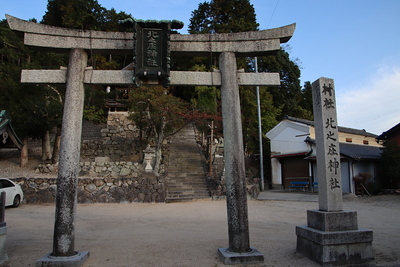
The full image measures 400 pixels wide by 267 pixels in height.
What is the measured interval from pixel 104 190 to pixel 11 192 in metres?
4.17

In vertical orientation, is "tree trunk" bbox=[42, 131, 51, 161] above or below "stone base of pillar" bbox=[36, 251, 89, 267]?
above

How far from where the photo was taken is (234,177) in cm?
546

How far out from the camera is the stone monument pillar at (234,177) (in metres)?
5.17

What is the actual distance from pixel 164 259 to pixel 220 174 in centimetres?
1265

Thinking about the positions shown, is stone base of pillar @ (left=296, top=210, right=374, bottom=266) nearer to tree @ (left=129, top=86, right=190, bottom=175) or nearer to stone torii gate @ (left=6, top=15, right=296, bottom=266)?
Result: stone torii gate @ (left=6, top=15, right=296, bottom=266)

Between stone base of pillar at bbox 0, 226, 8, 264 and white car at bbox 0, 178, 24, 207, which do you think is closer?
stone base of pillar at bbox 0, 226, 8, 264

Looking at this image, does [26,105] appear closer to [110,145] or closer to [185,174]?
[110,145]

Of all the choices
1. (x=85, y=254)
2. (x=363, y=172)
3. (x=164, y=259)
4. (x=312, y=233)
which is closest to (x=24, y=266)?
(x=85, y=254)

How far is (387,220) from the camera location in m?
9.54

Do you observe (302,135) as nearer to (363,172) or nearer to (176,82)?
(363,172)

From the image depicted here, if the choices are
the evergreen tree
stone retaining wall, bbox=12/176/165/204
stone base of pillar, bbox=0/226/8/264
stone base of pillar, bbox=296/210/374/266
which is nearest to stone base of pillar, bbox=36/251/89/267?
stone base of pillar, bbox=0/226/8/264

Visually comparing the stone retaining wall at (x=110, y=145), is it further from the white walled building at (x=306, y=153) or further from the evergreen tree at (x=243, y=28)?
the white walled building at (x=306, y=153)

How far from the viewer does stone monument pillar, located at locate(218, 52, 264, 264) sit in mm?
5172

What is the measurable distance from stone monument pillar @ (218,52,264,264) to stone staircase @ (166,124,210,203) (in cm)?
1008
